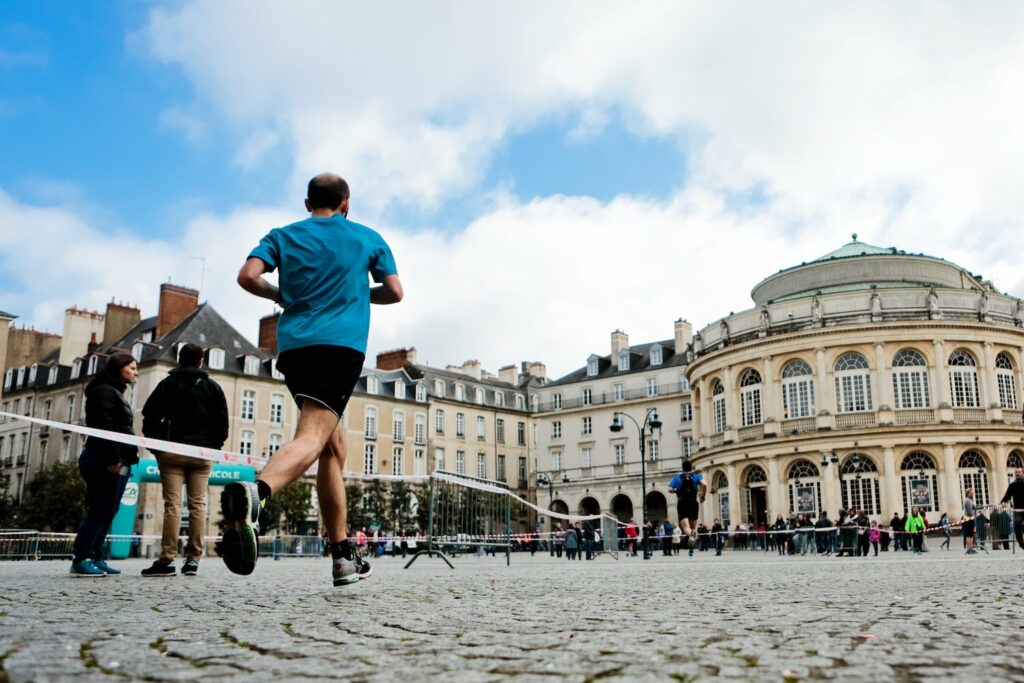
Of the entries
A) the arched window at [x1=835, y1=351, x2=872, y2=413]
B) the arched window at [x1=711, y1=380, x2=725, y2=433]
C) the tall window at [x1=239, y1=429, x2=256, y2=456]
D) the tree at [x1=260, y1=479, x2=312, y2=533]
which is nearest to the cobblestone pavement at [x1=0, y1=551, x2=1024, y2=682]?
the arched window at [x1=835, y1=351, x2=872, y2=413]

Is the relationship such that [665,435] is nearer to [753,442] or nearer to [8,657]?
[753,442]

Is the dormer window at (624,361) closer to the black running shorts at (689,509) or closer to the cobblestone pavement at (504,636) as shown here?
the black running shorts at (689,509)

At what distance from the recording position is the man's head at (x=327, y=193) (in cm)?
582

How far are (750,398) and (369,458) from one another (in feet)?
84.5

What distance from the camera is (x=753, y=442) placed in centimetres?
4925

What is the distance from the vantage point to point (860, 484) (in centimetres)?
4638

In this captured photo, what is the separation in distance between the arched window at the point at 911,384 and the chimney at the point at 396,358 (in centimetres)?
3644

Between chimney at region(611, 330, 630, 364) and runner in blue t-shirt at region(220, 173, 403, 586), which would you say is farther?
chimney at region(611, 330, 630, 364)

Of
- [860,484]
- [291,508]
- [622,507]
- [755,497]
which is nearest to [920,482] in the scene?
[860,484]

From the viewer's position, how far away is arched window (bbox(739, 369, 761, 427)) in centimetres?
5038

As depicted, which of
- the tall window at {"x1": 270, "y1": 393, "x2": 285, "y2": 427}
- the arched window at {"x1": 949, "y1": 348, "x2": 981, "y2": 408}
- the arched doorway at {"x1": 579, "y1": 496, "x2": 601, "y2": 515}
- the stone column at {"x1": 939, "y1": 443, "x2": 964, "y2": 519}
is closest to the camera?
the stone column at {"x1": 939, "y1": 443, "x2": 964, "y2": 519}

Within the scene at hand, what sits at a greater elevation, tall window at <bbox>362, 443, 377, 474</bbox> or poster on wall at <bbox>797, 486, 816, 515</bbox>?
tall window at <bbox>362, 443, 377, 474</bbox>

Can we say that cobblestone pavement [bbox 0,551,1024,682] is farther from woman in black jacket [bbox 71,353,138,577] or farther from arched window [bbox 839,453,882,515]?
arched window [bbox 839,453,882,515]

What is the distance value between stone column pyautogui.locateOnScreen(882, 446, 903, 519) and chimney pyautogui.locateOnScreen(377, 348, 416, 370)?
1450 inches
